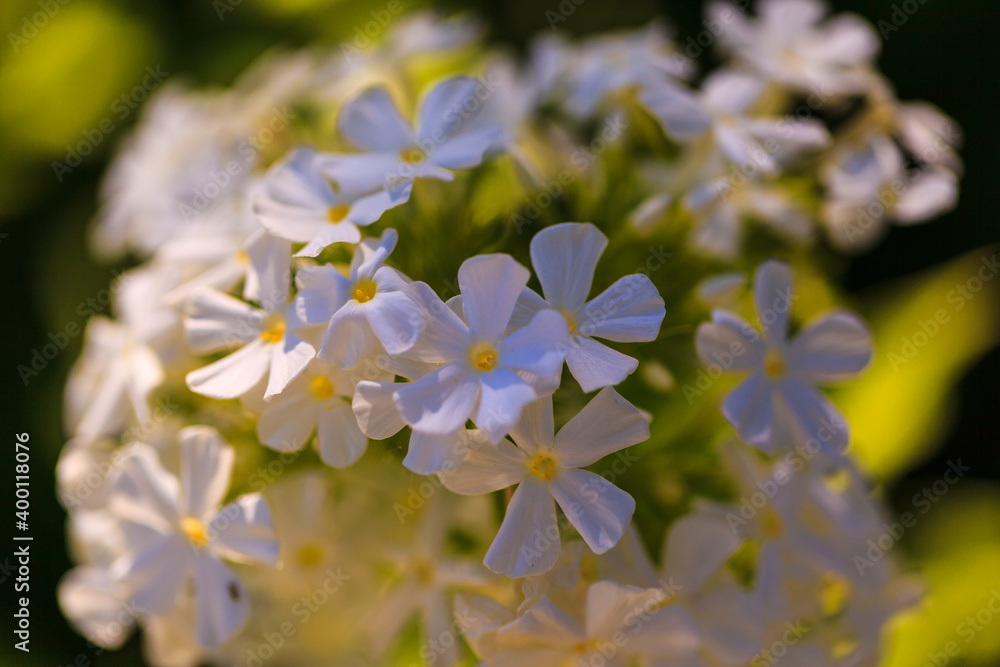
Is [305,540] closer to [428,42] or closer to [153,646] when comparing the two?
[153,646]

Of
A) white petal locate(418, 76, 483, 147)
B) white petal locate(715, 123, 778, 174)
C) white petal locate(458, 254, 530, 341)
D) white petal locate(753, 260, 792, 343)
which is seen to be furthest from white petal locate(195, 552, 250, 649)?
white petal locate(715, 123, 778, 174)

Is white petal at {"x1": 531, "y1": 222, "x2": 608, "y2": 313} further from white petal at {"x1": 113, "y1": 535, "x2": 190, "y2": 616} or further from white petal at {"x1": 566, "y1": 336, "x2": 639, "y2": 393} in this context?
white petal at {"x1": 113, "y1": 535, "x2": 190, "y2": 616}

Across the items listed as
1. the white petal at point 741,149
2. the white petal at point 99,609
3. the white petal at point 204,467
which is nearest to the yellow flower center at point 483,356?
the white petal at point 204,467

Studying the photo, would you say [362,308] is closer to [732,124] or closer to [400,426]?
[400,426]

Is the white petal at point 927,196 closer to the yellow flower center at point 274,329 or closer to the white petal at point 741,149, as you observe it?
the white petal at point 741,149

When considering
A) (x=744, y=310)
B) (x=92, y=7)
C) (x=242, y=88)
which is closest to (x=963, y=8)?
(x=744, y=310)

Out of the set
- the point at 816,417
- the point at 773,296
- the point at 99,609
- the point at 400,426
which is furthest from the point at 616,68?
the point at 99,609

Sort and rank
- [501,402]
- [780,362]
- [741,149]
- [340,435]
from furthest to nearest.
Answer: [741,149] < [780,362] < [340,435] < [501,402]

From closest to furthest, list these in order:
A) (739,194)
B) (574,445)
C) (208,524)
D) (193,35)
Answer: (574,445)
(208,524)
(739,194)
(193,35)
